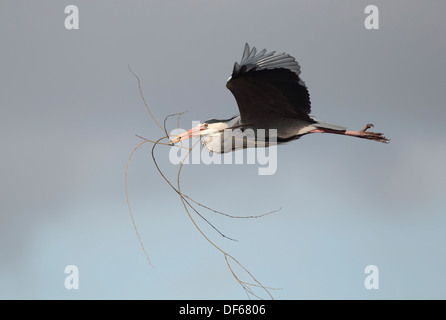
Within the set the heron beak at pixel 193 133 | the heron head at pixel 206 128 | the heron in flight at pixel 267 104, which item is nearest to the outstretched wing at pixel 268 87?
the heron in flight at pixel 267 104

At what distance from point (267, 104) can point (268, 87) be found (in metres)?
0.11

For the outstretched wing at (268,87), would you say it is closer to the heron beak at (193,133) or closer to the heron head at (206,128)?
the heron head at (206,128)

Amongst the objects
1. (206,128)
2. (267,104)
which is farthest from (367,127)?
(206,128)

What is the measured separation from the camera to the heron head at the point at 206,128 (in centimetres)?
317

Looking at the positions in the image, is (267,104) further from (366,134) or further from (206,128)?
(366,134)

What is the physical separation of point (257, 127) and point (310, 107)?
352mm

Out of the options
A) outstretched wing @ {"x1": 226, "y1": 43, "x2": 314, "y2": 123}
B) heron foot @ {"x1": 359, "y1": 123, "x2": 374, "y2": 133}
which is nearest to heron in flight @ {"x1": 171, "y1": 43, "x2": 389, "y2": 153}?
outstretched wing @ {"x1": 226, "y1": 43, "x2": 314, "y2": 123}

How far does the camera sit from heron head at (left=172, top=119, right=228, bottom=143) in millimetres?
3174

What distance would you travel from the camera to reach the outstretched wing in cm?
282

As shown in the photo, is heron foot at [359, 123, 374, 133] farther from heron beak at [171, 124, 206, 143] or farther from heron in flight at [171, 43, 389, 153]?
heron beak at [171, 124, 206, 143]

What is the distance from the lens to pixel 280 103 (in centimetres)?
293

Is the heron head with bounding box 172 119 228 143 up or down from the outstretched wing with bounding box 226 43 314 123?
down

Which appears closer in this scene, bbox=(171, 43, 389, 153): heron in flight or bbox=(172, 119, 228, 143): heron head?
bbox=(171, 43, 389, 153): heron in flight

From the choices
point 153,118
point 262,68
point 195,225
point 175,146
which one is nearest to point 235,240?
point 195,225
